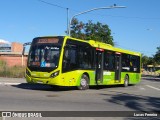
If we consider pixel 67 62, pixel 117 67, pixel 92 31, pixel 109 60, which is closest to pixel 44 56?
pixel 67 62

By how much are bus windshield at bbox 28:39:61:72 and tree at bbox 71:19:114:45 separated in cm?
3464

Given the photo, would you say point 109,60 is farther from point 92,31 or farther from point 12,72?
point 92,31

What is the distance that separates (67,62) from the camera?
63.7ft

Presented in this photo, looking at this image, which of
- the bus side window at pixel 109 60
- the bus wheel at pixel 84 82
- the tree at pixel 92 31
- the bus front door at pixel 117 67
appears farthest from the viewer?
the tree at pixel 92 31

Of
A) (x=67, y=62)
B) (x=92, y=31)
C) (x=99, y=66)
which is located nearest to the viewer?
(x=67, y=62)

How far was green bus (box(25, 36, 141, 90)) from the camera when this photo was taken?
19.1 meters

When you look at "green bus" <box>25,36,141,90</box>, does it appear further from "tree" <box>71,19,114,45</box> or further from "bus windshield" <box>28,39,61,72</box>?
"tree" <box>71,19,114,45</box>

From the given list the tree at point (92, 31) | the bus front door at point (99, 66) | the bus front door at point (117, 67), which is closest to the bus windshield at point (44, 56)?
the bus front door at point (99, 66)

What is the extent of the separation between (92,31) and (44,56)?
3836cm

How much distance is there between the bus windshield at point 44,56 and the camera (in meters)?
19.1

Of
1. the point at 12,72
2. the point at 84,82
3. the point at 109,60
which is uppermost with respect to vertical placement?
the point at 109,60

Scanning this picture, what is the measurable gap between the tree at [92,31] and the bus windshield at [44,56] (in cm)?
3464

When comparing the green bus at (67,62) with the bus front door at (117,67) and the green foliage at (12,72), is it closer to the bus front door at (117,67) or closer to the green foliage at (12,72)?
the bus front door at (117,67)

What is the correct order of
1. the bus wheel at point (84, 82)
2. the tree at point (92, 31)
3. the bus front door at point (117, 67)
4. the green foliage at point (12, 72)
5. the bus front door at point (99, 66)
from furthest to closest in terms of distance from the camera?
the tree at point (92, 31) → the green foliage at point (12, 72) → the bus front door at point (117, 67) → the bus front door at point (99, 66) → the bus wheel at point (84, 82)
